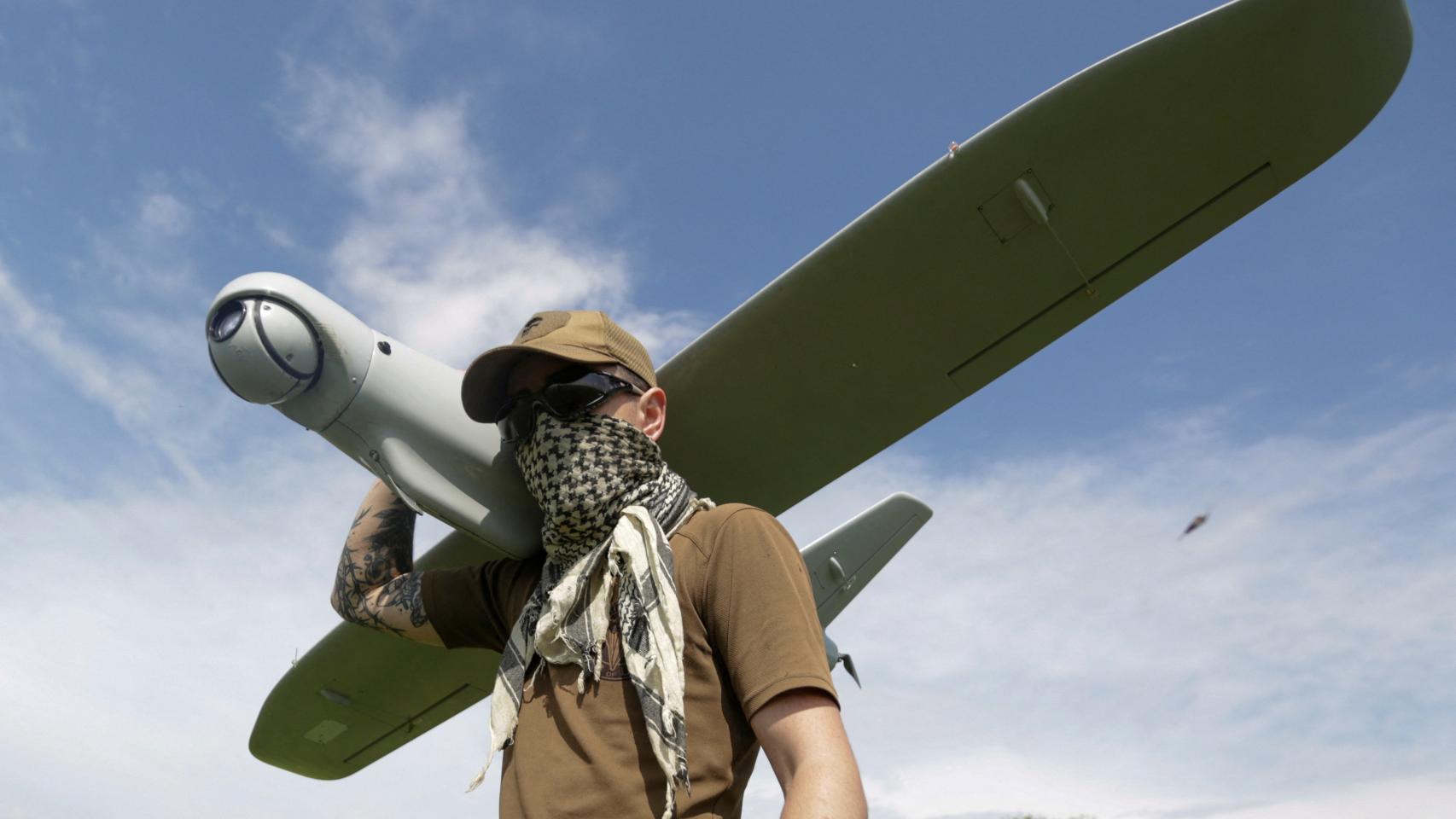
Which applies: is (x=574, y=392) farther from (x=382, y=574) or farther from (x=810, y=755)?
(x=810, y=755)

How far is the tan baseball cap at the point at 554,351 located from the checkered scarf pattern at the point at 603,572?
0.60 ft

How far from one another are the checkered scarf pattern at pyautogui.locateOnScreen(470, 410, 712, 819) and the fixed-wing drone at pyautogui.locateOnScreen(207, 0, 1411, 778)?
0.57 meters

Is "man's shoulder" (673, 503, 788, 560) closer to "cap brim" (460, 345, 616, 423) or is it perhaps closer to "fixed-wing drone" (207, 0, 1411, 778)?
"cap brim" (460, 345, 616, 423)

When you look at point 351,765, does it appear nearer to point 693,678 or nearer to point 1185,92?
point 693,678

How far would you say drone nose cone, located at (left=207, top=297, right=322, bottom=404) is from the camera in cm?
288

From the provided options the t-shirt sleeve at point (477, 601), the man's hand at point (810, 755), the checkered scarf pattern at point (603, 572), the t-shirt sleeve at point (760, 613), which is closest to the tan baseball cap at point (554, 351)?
the checkered scarf pattern at point (603, 572)

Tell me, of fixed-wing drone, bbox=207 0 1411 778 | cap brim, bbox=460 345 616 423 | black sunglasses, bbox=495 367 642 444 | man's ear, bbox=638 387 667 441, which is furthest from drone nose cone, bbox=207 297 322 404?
man's ear, bbox=638 387 667 441

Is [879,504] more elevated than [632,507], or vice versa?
[879,504]

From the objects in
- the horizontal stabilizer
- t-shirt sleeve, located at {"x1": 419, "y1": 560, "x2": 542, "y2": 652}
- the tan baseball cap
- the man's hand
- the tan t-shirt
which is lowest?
the man's hand

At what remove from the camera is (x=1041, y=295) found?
3516 mm

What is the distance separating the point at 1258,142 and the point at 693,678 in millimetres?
2493

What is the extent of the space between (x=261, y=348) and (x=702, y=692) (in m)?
1.64

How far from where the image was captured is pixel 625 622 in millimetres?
2266

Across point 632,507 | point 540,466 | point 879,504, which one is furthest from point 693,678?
point 879,504
